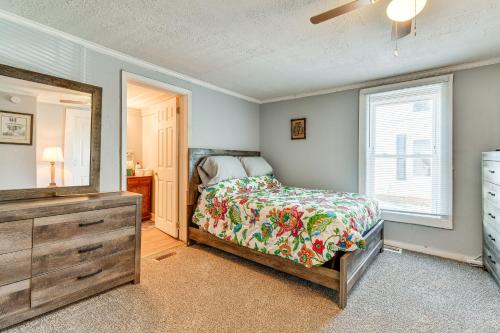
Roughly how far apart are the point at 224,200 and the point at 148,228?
1.92 metres

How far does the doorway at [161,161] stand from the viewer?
10.1 ft

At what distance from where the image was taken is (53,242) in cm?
177

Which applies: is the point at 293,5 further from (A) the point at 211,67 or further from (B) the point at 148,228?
(B) the point at 148,228

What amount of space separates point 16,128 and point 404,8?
302cm

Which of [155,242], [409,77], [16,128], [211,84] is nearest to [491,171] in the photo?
[409,77]

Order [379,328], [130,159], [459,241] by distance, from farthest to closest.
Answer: [130,159], [459,241], [379,328]

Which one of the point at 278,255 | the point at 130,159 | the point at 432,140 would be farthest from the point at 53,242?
the point at 432,140

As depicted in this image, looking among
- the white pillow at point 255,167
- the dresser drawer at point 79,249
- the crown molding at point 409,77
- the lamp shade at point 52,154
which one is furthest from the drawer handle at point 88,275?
the crown molding at point 409,77

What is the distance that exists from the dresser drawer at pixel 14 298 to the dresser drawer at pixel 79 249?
0.32ft

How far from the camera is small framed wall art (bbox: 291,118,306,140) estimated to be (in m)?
4.06

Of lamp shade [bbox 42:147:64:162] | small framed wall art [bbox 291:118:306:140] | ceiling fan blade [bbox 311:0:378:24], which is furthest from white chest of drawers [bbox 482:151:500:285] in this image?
lamp shade [bbox 42:147:64:162]

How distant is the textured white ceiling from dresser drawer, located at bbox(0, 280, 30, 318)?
200 centimetres

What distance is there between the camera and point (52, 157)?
7.06 feet

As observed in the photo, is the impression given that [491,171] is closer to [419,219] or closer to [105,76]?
[419,219]
